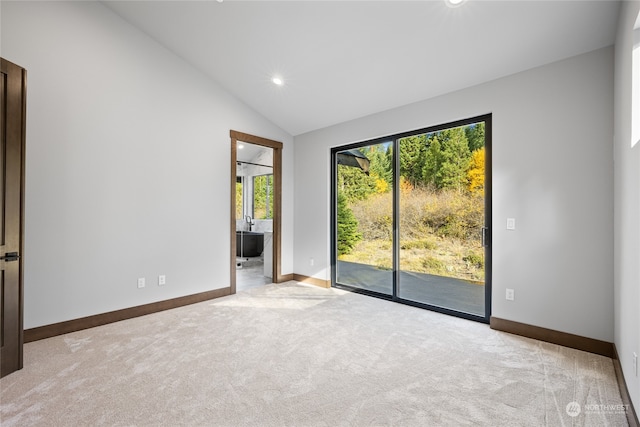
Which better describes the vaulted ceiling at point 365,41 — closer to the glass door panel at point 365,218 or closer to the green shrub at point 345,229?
the glass door panel at point 365,218

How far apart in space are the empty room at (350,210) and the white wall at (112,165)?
2 centimetres

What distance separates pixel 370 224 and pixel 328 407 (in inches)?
113

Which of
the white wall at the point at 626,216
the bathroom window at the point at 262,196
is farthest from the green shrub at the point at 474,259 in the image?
the bathroom window at the point at 262,196

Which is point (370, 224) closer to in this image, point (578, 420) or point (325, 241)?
point (325, 241)

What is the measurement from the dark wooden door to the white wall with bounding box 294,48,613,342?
3.88 metres

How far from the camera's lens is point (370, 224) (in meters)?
4.48

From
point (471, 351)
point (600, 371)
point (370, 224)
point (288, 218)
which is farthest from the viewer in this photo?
point (288, 218)

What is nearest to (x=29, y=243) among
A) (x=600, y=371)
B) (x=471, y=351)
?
(x=471, y=351)

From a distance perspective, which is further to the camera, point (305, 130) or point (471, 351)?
point (305, 130)

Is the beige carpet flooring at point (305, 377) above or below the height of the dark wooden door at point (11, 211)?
below

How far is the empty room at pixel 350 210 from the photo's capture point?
79.7 inches

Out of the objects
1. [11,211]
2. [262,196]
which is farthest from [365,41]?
[262,196]

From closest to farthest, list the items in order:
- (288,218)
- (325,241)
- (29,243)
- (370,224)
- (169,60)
→ (29,243), (169,60), (370,224), (325,241), (288,218)

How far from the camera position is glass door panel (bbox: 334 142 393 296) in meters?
4.26
